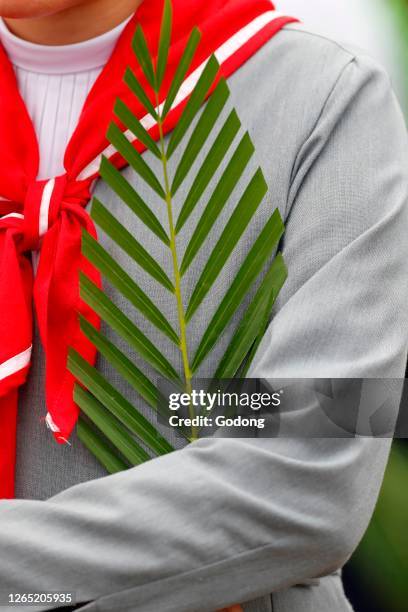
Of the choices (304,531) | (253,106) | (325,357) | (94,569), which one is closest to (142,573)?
(94,569)

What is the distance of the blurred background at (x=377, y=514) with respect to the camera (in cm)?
229

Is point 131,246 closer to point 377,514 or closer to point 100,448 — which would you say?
point 100,448

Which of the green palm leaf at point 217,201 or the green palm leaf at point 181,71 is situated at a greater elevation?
the green palm leaf at point 181,71

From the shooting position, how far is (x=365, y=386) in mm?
1170

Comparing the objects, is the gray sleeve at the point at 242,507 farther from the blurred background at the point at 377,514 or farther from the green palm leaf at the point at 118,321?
the blurred background at the point at 377,514

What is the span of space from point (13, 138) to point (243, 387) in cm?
48

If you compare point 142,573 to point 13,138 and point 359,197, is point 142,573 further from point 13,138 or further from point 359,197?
point 13,138

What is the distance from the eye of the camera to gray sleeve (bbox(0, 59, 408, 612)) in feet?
3.64

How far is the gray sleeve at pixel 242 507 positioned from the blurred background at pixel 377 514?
114 cm

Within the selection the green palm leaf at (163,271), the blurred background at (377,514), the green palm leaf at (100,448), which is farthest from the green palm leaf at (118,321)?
the blurred background at (377,514)

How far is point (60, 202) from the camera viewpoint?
1358 mm

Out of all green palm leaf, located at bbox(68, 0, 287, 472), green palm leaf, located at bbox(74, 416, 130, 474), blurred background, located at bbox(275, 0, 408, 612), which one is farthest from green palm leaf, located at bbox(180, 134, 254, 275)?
blurred background, located at bbox(275, 0, 408, 612)

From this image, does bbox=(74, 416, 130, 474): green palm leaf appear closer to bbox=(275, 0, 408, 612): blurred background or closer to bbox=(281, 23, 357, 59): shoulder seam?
bbox=(281, 23, 357, 59): shoulder seam

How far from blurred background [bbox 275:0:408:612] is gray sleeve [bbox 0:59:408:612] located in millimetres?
1141
